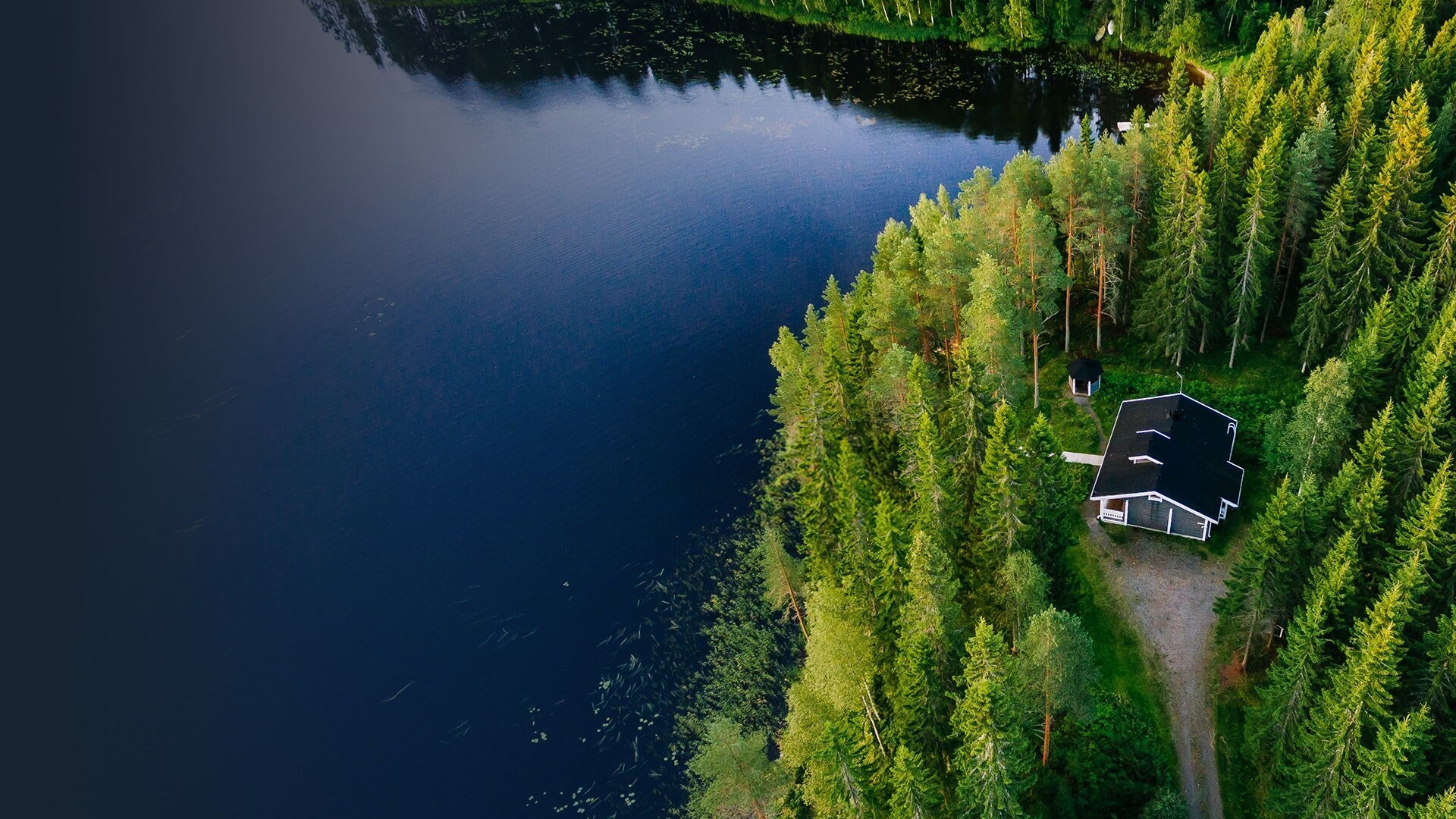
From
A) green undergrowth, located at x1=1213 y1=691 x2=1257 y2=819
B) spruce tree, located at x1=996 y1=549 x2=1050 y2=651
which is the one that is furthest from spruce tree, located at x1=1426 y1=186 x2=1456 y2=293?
spruce tree, located at x1=996 y1=549 x2=1050 y2=651

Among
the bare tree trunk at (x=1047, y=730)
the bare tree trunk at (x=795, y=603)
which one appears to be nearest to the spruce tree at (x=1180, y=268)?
the bare tree trunk at (x=795, y=603)

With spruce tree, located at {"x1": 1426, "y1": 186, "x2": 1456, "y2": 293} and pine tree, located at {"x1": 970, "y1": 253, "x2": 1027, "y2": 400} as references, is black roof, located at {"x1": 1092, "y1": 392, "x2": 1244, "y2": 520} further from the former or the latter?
spruce tree, located at {"x1": 1426, "y1": 186, "x2": 1456, "y2": 293}

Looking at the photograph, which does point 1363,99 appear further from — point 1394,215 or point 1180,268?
point 1180,268

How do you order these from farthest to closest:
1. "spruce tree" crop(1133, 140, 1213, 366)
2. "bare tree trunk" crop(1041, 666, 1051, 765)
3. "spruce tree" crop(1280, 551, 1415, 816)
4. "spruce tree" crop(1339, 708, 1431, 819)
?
1. "spruce tree" crop(1133, 140, 1213, 366)
2. "bare tree trunk" crop(1041, 666, 1051, 765)
3. "spruce tree" crop(1280, 551, 1415, 816)
4. "spruce tree" crop(1339, 708, 1431, 819)

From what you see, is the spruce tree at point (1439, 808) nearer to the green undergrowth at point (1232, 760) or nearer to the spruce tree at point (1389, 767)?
the spruce tree at point (1389, 767)

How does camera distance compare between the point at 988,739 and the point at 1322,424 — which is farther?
the point at 1322,424

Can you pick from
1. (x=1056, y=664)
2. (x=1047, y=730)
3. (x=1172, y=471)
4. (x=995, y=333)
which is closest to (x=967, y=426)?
(x=995, y=333)
